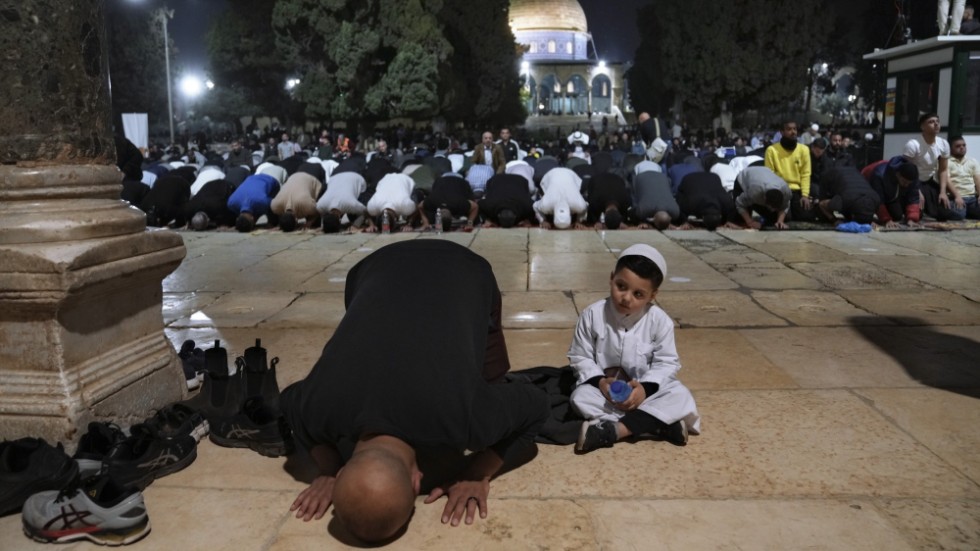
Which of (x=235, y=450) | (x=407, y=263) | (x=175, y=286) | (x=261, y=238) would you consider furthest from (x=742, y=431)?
(x=261, y=238)

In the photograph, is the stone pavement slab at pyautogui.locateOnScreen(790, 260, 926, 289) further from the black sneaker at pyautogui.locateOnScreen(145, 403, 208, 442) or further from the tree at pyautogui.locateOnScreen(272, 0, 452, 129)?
Answer: the tree at pyautogui.locateOnScreen(272, 0, 452, 129)

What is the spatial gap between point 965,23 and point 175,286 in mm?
13351

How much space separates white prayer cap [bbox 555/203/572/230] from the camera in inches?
424

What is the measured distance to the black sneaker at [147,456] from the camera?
117 inches

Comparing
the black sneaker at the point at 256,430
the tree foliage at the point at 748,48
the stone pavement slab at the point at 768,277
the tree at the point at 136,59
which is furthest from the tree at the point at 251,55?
the black sneaker at the point at 256,430

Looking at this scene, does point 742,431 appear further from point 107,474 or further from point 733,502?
point 107,474

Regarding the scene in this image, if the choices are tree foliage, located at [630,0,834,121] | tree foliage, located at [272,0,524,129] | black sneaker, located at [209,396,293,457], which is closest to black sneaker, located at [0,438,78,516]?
black sneaker, located at [209,396,293,457]

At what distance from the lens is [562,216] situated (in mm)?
10758

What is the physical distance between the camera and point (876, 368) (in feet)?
14.2

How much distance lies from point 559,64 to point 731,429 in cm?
7809

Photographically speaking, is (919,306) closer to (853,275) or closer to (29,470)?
(853,275)

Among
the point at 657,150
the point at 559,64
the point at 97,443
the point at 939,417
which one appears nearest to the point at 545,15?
the point at 559,64

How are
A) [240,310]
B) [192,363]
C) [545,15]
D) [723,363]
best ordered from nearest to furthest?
[192,363] → [723,363] → [240,310] → [545,15]

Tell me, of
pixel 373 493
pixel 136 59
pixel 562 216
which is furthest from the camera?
pixel 136 59
